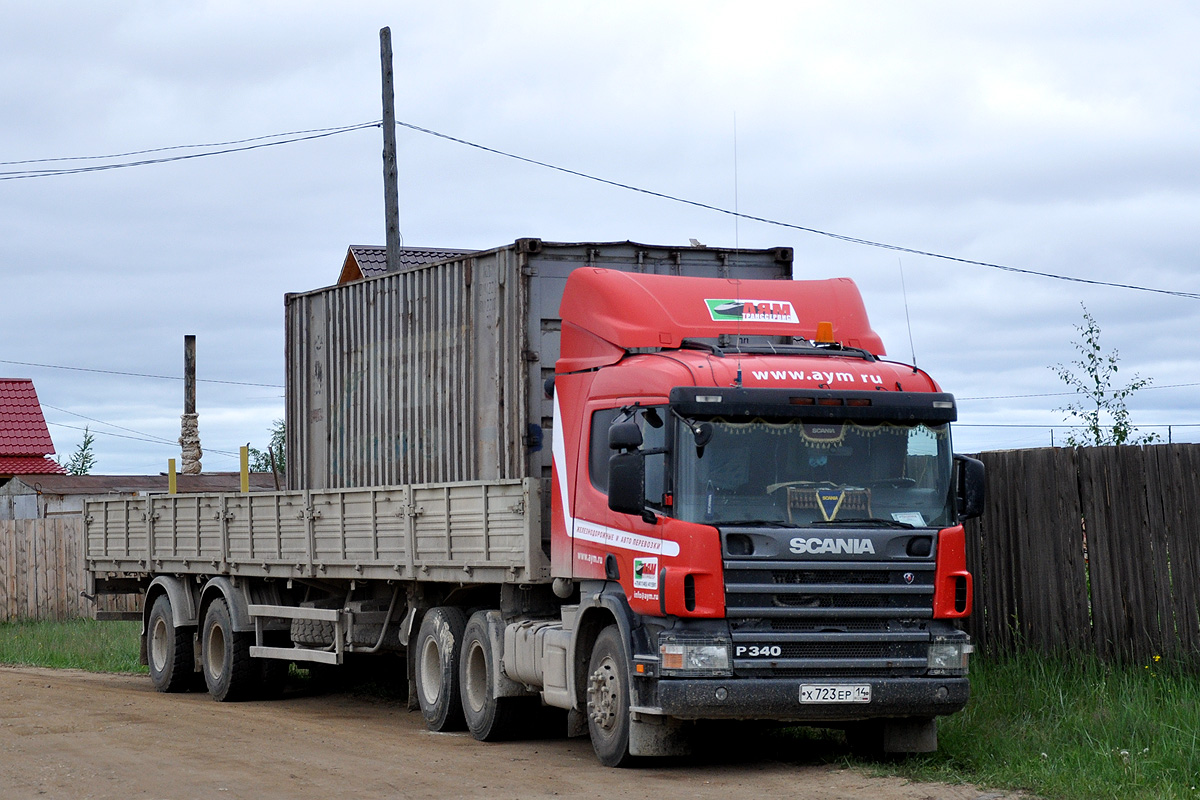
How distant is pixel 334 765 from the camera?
11.2m

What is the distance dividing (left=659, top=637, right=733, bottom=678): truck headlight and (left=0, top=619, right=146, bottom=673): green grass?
13.6m

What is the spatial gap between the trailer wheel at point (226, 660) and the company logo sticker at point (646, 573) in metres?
8.00

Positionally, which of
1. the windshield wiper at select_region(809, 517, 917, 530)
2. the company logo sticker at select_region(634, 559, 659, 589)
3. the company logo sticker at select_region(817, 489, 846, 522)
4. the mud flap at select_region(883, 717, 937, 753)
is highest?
the company logo sticker at select_region(817, 489, 846, 522)

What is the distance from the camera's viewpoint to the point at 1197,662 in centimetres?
1128

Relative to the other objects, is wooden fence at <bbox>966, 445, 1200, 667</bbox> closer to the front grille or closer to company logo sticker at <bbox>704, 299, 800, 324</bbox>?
the front grille

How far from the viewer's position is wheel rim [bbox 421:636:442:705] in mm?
13852

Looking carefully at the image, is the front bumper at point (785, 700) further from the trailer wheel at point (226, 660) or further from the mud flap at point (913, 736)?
the trailer wheel at point (226, 660)

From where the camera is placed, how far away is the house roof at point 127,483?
36.8 metres

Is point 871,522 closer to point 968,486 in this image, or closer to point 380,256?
point 968,486

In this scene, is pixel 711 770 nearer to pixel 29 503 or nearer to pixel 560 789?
pixel 560 789

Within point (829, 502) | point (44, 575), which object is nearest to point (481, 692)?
point (829, 502)

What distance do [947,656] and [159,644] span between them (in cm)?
1162

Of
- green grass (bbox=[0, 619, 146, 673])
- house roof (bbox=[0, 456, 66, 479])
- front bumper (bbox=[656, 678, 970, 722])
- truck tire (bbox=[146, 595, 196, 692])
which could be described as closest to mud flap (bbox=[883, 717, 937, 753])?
front bumper (bbox=[656, 678, 970, 722])

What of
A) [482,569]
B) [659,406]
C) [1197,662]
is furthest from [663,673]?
[1197,662]
